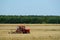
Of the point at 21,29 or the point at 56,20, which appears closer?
the point at 21,29

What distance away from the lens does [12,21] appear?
58.3m

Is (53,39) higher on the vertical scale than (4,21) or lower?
higher

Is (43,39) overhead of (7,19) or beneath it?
overhead

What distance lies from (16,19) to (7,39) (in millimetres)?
40804

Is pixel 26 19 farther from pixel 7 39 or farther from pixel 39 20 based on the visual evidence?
pixel 7 39

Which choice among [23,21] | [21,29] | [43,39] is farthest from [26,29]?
[23,21]

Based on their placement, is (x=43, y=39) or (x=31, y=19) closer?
(x=43, y=39)

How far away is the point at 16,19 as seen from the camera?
196 feet

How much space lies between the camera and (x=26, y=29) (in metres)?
26.8

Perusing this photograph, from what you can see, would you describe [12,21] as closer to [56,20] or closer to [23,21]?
[23,21]

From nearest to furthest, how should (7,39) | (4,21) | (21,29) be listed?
(7,39) → (21,29) → (4,21)

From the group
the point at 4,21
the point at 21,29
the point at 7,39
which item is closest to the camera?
the point at 7,39

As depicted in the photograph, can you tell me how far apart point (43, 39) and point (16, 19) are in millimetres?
40691

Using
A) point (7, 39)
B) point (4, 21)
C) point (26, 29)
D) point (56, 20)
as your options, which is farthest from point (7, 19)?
point (7, 39)
